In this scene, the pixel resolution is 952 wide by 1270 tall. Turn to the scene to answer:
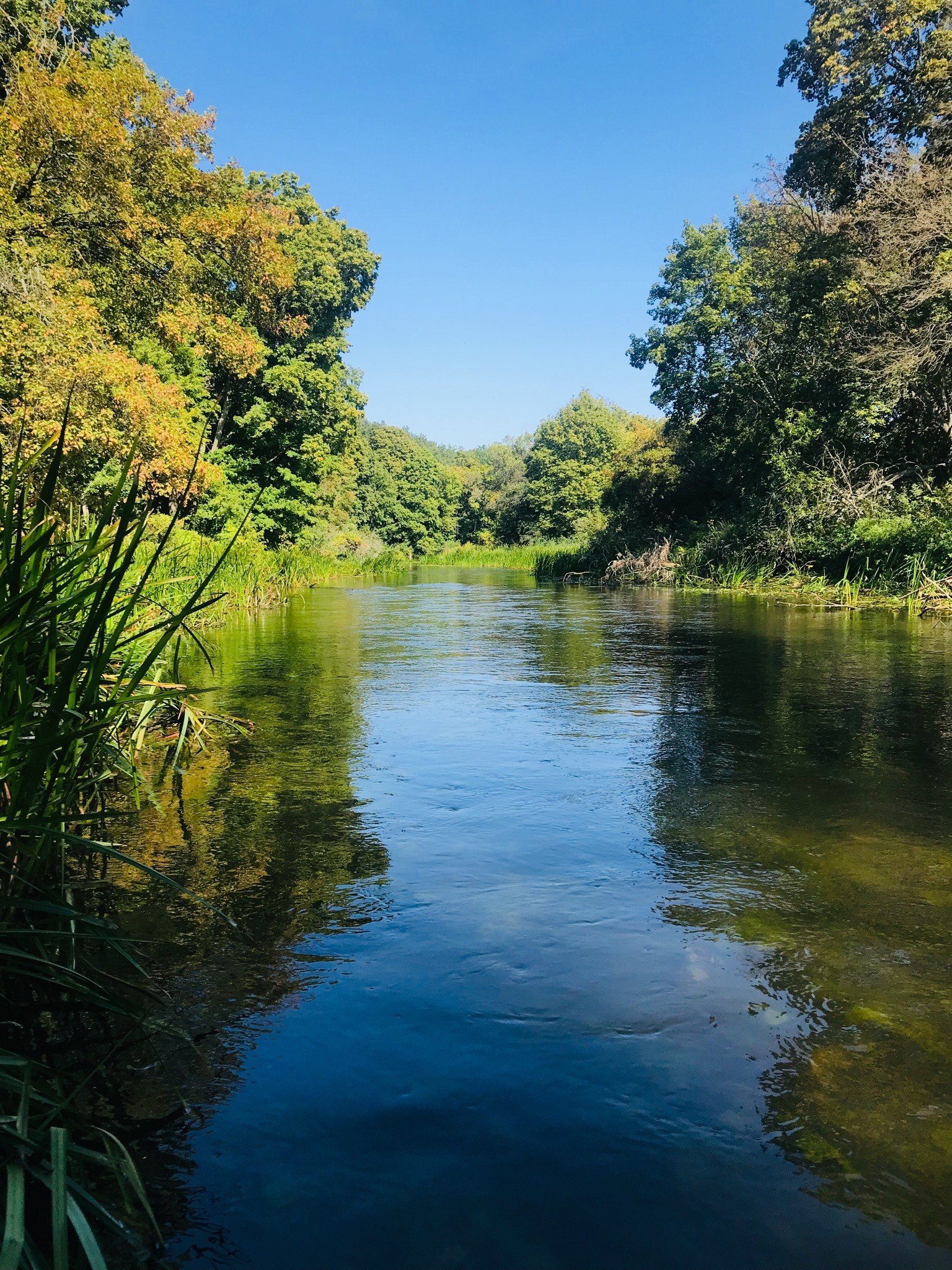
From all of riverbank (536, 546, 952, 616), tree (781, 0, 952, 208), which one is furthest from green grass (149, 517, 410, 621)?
tree (781, 0, 952, 208)

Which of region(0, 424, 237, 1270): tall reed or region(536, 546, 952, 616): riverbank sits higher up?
region(536, 546, 952, 616): riverbank

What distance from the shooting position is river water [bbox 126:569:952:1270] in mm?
1899

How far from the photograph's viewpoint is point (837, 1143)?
6.94ft

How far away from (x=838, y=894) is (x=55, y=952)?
106 inches

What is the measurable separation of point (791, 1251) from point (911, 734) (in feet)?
16.7

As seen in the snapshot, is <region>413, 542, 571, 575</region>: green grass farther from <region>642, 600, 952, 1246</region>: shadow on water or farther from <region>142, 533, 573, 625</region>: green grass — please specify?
<region>642, 600, 952, 1246</region>: shadow on water

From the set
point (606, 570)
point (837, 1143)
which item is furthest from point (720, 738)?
point (606, 570)

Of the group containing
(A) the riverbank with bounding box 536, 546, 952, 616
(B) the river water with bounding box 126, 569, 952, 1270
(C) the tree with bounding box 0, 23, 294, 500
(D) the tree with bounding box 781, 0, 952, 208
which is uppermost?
(D) the tree with bounding box 781, 0, 952, 208

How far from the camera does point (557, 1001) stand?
2734mm

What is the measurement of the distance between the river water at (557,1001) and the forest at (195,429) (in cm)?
33

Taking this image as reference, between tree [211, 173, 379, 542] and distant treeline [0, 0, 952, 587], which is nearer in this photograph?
distant treeline [0, 0, 952, 587]

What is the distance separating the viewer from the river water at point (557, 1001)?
6.23 ft

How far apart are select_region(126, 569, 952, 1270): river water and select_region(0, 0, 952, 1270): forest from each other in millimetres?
334

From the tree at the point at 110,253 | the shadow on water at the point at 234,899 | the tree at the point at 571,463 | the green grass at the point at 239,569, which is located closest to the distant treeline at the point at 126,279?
the tree at the point at 110,253
